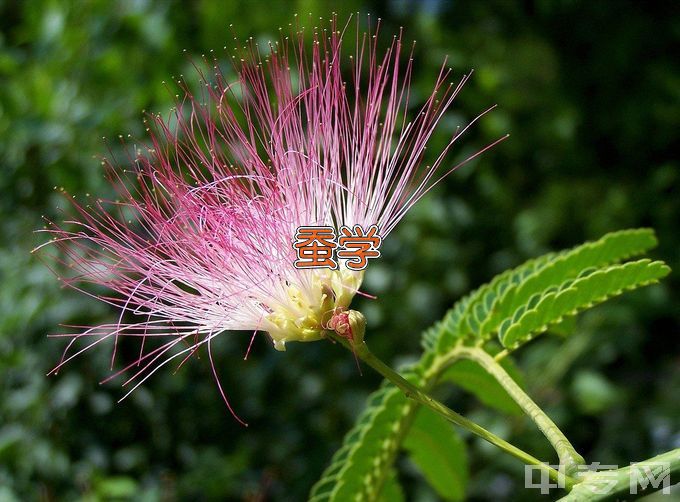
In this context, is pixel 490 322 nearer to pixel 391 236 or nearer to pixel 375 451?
pixel 375 451

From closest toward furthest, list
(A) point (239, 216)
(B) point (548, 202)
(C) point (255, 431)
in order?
(A) point (239, 216)
(C) point (255, 431)
(B) point (548, 202)

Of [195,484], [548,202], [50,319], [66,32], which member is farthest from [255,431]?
[66,32]

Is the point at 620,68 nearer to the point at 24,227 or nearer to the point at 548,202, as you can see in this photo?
the point at 548,202

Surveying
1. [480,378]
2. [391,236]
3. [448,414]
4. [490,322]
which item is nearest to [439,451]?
[480,378]

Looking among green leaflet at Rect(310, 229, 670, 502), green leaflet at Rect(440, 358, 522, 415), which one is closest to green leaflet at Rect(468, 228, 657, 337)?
green leaflet at Rect(310, 229, 670, 502)

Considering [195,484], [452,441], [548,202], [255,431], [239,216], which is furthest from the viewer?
[548,202]

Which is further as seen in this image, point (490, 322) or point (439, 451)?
point (439, 451)
